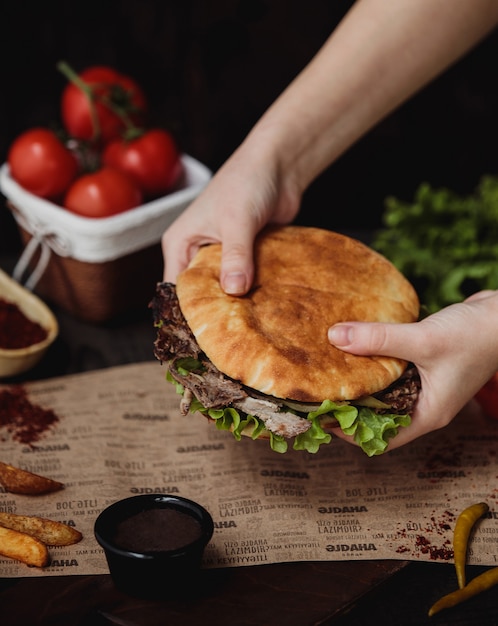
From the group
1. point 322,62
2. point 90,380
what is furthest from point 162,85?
point 90,380

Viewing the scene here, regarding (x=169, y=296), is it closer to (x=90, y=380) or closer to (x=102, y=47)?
(x=90, y=380)

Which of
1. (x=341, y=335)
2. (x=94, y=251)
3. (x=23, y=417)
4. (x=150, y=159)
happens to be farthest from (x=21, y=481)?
(x=150, y=159)

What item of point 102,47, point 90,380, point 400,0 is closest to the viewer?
point 400,0

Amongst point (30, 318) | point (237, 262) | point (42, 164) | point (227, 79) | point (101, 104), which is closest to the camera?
point (237, 262)

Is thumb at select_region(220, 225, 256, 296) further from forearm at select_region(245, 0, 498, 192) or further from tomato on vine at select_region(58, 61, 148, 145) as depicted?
tomato on vine at select_region(58, 61, 148, 145)

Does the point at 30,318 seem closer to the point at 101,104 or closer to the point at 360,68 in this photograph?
the point at 101,104

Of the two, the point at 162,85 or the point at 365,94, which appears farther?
the point at 162,85
